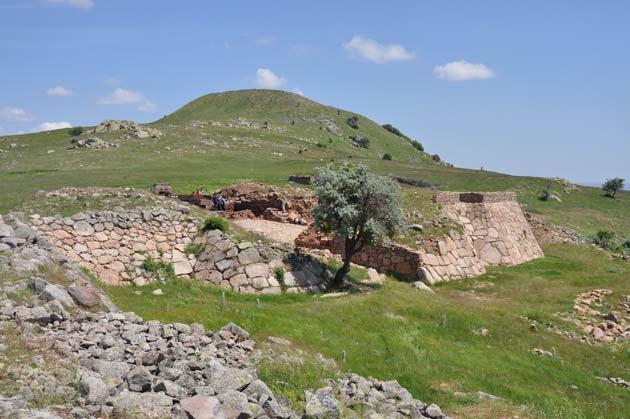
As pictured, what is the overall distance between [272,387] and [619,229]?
5569cm

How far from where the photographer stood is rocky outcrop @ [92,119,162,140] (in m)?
91.4

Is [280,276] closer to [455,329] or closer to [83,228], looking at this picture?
[455,329]

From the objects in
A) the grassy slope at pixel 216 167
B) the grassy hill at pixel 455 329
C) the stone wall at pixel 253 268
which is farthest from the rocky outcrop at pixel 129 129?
the stone wall at pixel 253 268

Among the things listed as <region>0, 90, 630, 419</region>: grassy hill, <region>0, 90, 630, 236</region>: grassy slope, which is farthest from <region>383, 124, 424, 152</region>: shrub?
<region>0, 90, 630, 419</region>: grassy hill

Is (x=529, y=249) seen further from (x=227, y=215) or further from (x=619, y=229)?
(x=619, y=229)

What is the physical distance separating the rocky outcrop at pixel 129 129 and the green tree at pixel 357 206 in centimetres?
7441

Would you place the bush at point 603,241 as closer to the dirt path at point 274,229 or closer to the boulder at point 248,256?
the dirt path at point 274,229

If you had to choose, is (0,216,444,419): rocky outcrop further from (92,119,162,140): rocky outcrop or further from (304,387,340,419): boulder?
(92,119,162,140): rocky outcrop

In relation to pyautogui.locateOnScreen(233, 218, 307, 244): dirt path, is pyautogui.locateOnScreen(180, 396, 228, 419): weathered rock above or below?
below

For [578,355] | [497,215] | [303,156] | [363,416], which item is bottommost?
[578,355]

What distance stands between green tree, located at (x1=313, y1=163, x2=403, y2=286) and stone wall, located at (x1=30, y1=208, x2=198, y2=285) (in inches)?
219

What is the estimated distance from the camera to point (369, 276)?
24219mm

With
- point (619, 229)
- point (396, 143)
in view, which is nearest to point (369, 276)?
point (619, 229)

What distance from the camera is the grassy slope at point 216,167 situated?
50.0 metres
